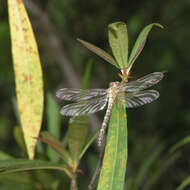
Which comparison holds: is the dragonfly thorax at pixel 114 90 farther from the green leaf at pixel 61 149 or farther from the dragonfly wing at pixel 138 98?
the green leaf at pixel 61 149

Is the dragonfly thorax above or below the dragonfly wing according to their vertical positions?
above

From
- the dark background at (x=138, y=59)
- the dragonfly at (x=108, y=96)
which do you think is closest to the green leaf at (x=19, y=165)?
the dragonfly at (x=108, y=96)

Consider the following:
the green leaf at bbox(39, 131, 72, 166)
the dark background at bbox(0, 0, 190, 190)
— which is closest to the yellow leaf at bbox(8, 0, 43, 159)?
the green leaf at bbox(39, 131, 72, 166)

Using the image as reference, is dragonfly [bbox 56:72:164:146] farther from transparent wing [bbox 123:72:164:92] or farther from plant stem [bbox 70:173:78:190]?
plant stem [bbox 70:173:78:190]

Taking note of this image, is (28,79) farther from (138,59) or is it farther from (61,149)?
(138,59)

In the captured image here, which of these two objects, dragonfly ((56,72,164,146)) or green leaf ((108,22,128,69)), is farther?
dragonfly ((56,72,164,146))

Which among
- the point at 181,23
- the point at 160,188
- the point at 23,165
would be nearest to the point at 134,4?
the point at 181,23

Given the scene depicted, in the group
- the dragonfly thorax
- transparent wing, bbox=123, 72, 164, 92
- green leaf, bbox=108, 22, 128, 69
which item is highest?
green leaf, bbox=108, 22, 128, 69
